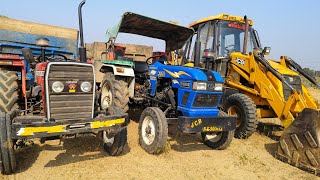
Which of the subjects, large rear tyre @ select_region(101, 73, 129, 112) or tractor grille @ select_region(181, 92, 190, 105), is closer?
tractor grille @ select_region(181, 92, 190, 105)

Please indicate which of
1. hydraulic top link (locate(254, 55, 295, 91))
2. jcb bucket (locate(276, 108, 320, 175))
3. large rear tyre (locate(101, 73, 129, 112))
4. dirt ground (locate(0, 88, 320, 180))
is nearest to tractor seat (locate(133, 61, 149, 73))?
large rear tyre (locate(101, 73, 129, 112))

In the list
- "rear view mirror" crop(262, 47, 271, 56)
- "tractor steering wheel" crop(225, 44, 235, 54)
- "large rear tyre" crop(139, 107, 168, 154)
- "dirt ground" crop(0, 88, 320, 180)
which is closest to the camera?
"dirt ground" crop(0, 88, 320, 180)

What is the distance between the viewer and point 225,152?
16.8 ft

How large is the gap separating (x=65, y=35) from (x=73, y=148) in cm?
490

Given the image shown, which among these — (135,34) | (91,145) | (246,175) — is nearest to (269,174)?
(246,175)

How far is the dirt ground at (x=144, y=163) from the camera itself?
377cm

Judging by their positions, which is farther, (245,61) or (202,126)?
(245,61)

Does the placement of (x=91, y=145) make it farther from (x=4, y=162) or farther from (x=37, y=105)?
(x=4, y=162)

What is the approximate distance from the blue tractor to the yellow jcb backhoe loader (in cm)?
49

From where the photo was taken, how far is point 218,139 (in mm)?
5211

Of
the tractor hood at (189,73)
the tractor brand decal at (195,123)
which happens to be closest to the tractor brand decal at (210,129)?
the tractor brand decal at (195,123)

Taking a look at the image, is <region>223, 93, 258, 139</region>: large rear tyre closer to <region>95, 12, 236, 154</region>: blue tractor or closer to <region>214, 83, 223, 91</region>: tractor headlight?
<region>95, 12, 236, 154</region>: blue tractor

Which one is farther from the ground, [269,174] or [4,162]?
[4,162]

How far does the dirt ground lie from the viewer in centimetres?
377
